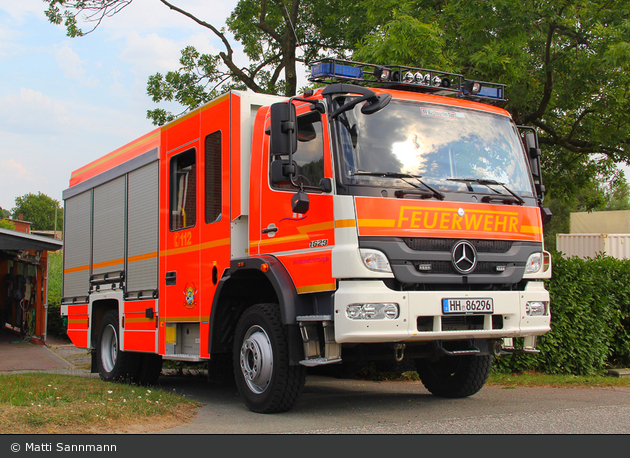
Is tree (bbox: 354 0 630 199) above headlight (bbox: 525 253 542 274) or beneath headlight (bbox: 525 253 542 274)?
above

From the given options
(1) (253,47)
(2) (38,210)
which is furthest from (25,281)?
(2) (38,210)

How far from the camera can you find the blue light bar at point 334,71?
6.50m

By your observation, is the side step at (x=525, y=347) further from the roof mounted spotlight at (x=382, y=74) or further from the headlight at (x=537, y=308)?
the roof mounted spotlight at (x=382, y=74)

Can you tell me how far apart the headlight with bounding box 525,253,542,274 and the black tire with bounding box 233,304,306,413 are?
7.70ft

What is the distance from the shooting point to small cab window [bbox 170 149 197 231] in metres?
8.09

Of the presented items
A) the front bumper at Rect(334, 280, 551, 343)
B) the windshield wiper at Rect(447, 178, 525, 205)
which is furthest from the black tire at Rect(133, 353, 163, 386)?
the windshield wiper at Rect(447, 178, 525, 205)

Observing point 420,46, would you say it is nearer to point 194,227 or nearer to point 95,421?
point 194,227

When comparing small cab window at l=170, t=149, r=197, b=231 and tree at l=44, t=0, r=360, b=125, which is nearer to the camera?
small cab window at l=170, t=149, r=197, b=231

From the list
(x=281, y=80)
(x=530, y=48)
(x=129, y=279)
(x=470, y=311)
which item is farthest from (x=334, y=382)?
(x=281, y=80)

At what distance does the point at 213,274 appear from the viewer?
7488 millimetres

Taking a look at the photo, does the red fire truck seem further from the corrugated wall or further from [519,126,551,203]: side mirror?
the corrugated wall

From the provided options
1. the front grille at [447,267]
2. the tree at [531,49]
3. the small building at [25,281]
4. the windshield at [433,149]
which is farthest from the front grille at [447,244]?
the small building at [25,281]

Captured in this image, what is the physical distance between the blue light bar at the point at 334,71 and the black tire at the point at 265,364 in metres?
2.26

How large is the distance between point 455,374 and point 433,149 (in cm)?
284
